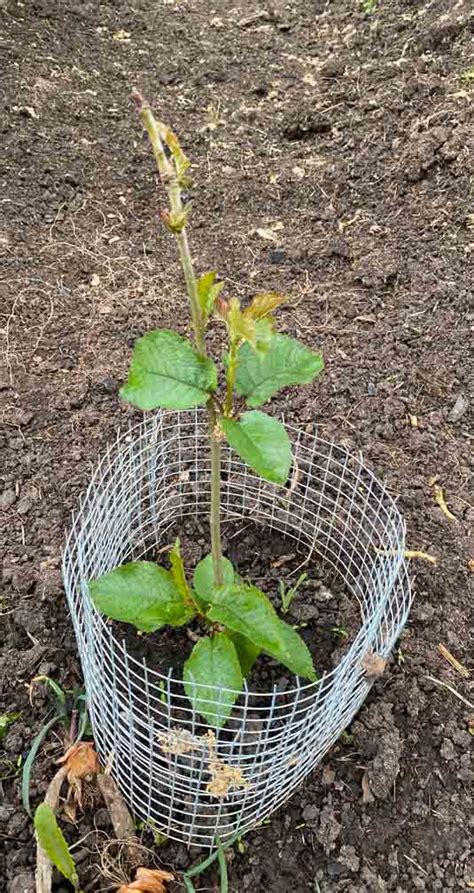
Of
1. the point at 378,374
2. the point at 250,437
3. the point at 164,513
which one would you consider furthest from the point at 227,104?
the point at 250,437

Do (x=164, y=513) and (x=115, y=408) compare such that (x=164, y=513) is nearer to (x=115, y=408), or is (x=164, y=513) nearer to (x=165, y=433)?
(x=165, y=433)

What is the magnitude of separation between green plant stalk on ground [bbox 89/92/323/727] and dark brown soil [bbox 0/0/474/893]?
41cm

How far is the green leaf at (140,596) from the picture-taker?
131 cm

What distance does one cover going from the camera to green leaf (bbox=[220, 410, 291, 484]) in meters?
1.08

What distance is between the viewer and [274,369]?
115cm

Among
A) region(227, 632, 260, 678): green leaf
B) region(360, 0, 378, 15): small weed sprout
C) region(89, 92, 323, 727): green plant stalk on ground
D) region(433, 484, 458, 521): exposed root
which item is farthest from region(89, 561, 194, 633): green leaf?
region(360, 0, 378, 15): small weed sprout

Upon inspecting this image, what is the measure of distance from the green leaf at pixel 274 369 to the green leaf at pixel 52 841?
0.80 m

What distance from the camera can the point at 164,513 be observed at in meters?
1.94

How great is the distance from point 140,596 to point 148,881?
537mm

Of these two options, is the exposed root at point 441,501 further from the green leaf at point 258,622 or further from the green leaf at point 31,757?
the green leaf at point 31,757

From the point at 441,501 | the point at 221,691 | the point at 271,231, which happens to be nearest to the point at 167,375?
the point at 221,691

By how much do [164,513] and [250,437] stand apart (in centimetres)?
89

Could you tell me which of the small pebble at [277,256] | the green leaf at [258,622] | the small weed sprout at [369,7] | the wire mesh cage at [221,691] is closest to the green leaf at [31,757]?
the wire mesh cage at [221,691]

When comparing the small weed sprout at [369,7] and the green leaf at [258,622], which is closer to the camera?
the green leaf at [258,622]
